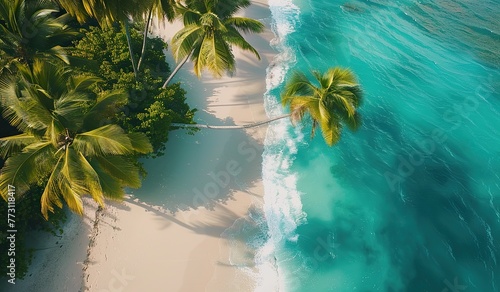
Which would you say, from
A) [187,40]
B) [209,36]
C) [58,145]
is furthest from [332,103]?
[58,145]

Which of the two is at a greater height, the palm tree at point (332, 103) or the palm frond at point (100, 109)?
the palm frond at point (100, 109)

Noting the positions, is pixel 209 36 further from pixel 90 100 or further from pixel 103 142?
pixel 103 142

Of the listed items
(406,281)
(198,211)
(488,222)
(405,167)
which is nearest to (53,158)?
(198,211)

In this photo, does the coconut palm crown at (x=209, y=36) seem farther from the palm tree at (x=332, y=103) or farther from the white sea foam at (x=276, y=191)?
the white sea foam at (x=276, y=191)

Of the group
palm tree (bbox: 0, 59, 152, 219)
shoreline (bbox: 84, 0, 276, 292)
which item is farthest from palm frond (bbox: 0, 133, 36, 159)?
shoreline (bbox: 84, 0, 276, 292)

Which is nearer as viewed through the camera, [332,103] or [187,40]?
[332,103]

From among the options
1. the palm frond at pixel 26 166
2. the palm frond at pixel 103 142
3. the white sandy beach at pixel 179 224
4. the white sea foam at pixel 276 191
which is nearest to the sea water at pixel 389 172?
the white sea foam at pixel 276 191

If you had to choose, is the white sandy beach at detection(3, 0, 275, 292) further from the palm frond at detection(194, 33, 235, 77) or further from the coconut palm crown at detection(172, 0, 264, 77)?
the palm frond at detection(194, 33, 235, 77)
